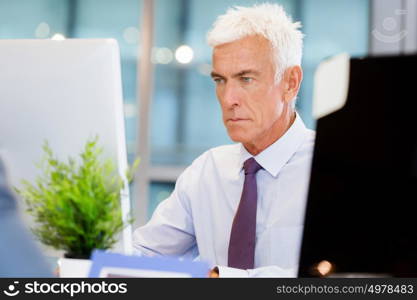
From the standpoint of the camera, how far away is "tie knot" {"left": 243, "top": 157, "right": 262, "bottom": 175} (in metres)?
1.47

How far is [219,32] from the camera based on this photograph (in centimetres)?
163

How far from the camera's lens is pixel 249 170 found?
1.47m

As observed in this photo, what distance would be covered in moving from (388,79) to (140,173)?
3.43 m

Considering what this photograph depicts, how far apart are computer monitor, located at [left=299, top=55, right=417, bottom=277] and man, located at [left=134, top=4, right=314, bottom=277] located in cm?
65

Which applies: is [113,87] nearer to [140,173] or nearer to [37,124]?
[37,124]

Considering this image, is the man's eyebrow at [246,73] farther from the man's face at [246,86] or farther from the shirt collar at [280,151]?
the shirt collar at [280,151]

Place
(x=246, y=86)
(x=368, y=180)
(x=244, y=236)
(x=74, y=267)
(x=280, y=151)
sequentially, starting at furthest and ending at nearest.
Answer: (x=246, y=86), (x=280, y=151), (x=244, y=236), (x=74, y=267), (x=368, y=180)

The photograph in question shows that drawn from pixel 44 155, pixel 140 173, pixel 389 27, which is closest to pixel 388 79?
pixel 44 155

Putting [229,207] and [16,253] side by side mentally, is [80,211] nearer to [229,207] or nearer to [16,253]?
[16,253]

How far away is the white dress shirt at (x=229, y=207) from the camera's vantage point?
1.45 meters

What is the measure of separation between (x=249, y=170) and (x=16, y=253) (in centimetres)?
78

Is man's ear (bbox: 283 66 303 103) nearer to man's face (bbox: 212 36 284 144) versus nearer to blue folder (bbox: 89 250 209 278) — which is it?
man's face (bbox: 212 36 284 144)

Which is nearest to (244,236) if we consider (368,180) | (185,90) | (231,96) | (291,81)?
→ (231,96)

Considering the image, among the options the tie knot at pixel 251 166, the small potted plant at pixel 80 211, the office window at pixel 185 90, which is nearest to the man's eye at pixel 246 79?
the tie knot at pixel 251 166
